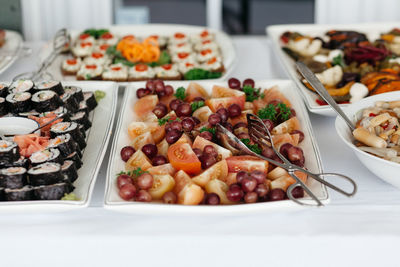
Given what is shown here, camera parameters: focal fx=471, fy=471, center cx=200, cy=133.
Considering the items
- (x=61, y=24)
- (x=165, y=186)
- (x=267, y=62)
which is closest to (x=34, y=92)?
(x=165, y=186)

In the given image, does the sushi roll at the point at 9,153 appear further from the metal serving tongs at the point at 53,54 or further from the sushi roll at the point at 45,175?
the metal serving tongs at the point at 53,54

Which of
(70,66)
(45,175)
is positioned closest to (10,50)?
(70,66)

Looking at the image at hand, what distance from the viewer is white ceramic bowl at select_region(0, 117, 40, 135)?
1251 millimetres

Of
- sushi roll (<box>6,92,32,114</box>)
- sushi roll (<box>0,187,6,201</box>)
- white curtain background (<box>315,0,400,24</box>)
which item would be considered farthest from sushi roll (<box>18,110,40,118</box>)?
white curtain background (<box>315,0,400,24</box>)

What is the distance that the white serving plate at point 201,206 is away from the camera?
97cm

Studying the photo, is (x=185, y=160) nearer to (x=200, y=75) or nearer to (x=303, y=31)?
(x=200, y=75)

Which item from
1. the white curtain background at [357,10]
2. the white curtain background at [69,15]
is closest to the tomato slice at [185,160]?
the white curtain background at [69,15]

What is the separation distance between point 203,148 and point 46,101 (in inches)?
19.3

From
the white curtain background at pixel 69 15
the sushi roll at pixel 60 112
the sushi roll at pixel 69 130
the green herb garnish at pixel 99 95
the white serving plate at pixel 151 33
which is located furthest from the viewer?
the white curtain background at pixel 69 15

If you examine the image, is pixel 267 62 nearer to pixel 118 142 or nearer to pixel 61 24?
pixel 118 142

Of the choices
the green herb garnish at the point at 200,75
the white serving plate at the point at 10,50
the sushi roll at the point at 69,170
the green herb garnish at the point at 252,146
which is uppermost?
the white serving plate at the point at 10,50

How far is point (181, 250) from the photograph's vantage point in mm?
987

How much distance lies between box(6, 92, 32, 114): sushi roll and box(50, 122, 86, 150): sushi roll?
7.0 inches

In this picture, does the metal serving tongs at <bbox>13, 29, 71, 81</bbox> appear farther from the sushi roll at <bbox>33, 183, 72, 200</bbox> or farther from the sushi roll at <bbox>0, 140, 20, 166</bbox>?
the sushi roll at <bbox>33, 183, 72, 200</bbox>
